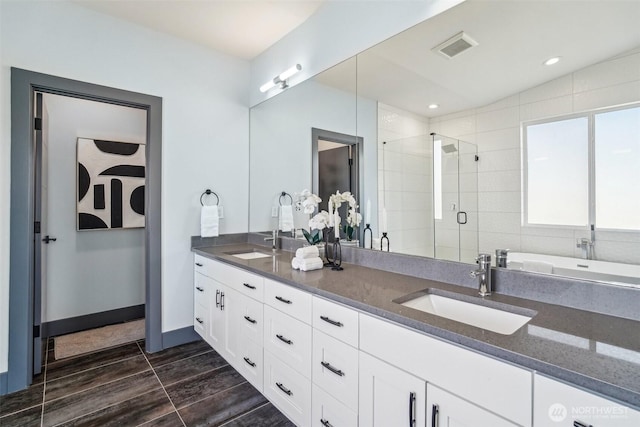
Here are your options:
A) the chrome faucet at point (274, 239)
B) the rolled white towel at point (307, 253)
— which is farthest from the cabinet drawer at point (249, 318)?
the chrome faucet at point (274, 239)

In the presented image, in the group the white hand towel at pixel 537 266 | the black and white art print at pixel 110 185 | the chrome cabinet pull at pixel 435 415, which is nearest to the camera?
the chrome cabinet pull at pixel 435 415

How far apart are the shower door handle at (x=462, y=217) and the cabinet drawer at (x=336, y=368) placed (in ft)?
2.65

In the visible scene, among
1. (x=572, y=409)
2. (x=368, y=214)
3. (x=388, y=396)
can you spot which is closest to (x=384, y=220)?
(x=368, y=214)

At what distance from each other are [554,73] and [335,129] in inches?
54.4

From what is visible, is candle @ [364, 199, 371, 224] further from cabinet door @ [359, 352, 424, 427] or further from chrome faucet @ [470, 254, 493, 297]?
cabinet door @ [359, 352, 424, 427]

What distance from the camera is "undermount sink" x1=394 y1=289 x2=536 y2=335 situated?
1162 mm

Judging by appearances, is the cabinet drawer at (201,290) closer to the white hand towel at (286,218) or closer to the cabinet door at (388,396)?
the white hand towel at (286,218)

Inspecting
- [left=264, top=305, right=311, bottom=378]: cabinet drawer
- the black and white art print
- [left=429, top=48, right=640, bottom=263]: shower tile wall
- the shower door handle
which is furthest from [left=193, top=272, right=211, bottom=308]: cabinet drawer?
[left=429, top=48, right=640, bottom=263]: shower tile wall

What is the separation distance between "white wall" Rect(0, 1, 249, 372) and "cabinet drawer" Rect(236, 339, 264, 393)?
980 millimetres

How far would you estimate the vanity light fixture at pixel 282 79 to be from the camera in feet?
8.07

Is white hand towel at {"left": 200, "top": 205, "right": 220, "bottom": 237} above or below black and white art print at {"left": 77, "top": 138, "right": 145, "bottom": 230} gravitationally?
below

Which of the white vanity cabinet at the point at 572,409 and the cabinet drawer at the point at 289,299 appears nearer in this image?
the white vanity cabinet at the point at 572,409

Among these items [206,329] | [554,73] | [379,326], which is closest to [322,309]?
[379,326]

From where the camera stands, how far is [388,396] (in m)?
1.11
